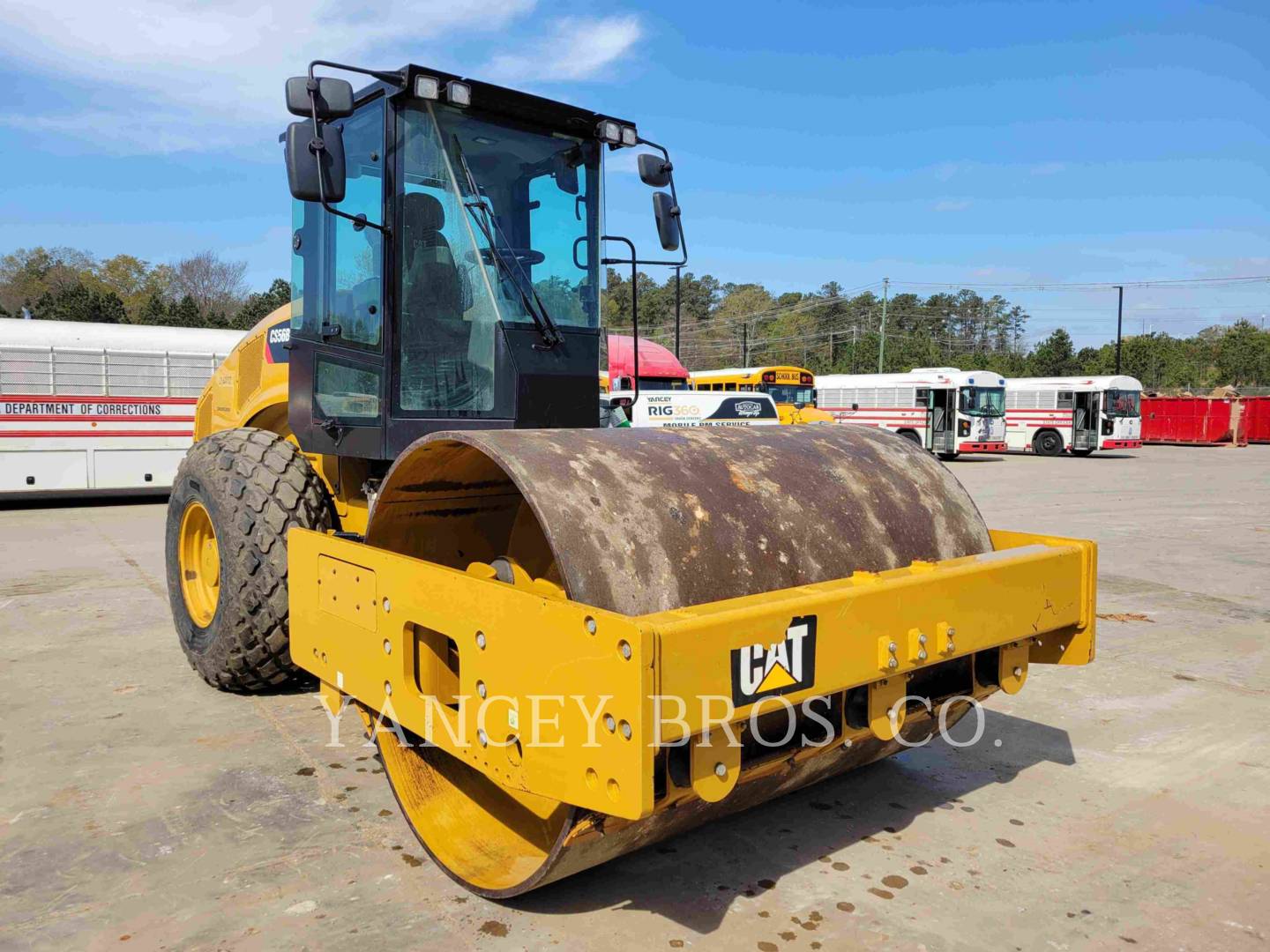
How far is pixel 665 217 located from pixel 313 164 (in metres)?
1.83

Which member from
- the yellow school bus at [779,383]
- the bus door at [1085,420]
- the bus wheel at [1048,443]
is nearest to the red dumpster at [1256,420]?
the bus wheel at [1048,443]

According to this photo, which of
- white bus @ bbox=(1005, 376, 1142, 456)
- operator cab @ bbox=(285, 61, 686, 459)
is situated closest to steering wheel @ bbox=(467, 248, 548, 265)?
operator cab @ bbox=(285, 61, 686, 459)

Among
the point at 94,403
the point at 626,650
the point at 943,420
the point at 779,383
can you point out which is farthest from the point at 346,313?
the point at 779,383

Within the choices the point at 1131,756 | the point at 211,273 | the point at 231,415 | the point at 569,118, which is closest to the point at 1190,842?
the point at 1131,756

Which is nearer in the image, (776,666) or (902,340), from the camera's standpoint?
(776,666)

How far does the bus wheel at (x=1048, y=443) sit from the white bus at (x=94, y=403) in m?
25.9

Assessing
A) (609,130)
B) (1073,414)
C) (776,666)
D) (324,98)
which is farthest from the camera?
(1073,414)

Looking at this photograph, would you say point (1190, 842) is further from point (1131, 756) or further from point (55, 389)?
point (55, 389)

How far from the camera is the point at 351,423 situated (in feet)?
14.7

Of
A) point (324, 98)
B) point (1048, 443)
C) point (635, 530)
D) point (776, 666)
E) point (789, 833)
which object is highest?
point (324, 98)

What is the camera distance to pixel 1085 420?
103ft

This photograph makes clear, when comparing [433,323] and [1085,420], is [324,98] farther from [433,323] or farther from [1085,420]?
[1085,420]

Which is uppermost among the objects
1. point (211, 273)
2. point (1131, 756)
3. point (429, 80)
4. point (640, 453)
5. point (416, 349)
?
point (211, 273)

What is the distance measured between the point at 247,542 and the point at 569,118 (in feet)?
7.96
